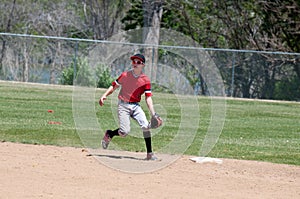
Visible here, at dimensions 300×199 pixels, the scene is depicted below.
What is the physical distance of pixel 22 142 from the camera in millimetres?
12188

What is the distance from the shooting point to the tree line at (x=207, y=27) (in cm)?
2755

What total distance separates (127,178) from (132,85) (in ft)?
5.67

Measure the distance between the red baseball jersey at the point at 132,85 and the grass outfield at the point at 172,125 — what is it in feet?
6.13

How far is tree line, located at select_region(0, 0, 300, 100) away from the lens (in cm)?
2755

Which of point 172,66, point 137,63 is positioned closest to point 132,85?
point 137,63

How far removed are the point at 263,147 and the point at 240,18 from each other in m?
21.0

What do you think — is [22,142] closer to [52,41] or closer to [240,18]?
[52,41]

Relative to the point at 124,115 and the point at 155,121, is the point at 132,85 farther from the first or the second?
the point at 155,121

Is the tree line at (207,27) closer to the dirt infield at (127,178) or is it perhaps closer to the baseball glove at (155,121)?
the dirt infield at (127,178)

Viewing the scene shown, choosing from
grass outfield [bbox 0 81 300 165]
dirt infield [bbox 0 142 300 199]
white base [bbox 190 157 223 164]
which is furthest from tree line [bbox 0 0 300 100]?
white base [bbox 190 157 223 164]

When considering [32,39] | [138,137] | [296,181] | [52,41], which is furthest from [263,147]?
[52,41]

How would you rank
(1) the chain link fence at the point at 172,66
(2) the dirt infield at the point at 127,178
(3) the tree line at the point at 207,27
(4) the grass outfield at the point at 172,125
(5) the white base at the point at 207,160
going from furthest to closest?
(3) the tree line at the point at 207,27, (1) the chain link fence at the point at 172,66, (4) the grass outfield at the point at 172,125, (5) the white base at the point at 207,160, (2) the dirt infield at the point at 127,178

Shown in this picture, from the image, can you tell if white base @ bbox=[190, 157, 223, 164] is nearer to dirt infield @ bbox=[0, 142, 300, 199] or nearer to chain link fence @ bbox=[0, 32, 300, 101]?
dirt infield @ bbox=[0, 142, 300, 199]

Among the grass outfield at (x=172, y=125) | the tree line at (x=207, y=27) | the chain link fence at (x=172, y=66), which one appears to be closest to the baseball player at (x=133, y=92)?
the grass outfield at (x=172, y=125)
